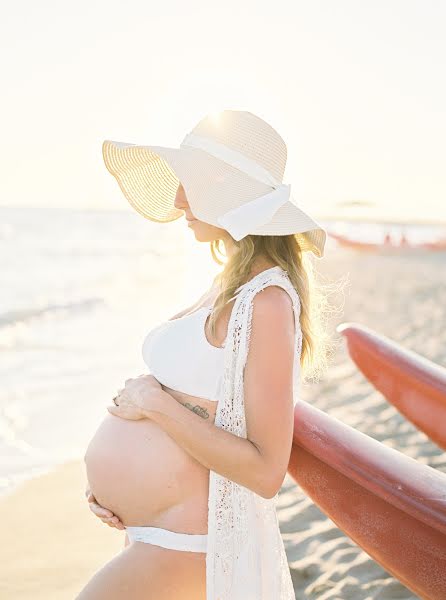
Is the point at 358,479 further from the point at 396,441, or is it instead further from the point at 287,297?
the point at 396,441

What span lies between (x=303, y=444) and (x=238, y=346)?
98 cm

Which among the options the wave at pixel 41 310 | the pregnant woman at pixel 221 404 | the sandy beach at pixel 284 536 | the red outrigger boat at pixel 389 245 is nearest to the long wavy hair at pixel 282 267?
the pregnant woman at pixel 221 404

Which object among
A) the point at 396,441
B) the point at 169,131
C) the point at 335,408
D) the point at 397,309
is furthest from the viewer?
the point at 397,309

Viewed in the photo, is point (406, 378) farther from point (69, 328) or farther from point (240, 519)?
point (69, 328)

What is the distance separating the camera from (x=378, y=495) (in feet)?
8.13

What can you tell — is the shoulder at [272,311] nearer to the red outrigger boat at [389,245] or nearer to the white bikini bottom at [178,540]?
the white bikini bottom at [178,540]

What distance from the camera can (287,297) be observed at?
72.9 inches

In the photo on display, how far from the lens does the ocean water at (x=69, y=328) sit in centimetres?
571

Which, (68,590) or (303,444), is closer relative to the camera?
(303,444)

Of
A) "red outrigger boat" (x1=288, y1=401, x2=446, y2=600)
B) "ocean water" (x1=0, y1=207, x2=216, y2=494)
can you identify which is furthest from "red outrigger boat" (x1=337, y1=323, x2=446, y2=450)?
"red outrigger boat" (x1=288, y1=401, x2=446, y2=600)

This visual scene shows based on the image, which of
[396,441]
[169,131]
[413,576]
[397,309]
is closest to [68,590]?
[413,576]

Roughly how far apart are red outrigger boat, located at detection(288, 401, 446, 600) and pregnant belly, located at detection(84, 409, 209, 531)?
2.46 ft

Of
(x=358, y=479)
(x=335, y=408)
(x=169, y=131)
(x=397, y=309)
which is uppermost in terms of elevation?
(x=169, y=131)

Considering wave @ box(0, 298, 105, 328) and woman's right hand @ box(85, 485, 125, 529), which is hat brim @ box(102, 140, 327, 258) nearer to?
woman's right hand @ box(85, 485, 125, 529)
